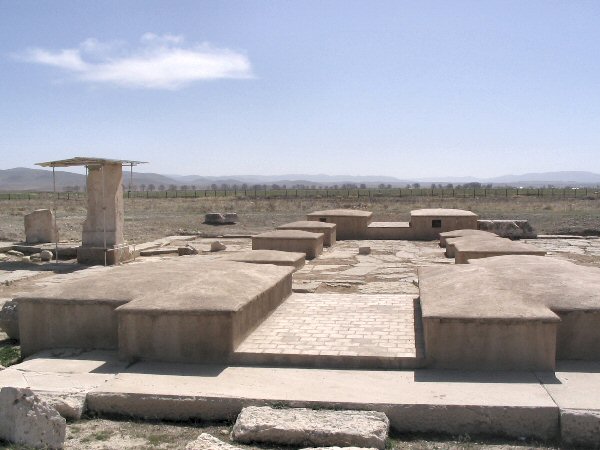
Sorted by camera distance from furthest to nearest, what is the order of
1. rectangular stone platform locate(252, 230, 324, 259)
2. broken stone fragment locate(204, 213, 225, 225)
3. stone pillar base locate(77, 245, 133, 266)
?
broken stone fragment locate(204, 213, 225, 225) < rectangular stone platform locate(252, 230, 324, 259) < stone pillar base locate(77, 245, 133, 266)

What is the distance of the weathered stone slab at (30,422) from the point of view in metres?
4.61

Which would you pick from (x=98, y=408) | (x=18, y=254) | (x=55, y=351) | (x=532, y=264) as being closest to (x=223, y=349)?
(x=98, y=408)

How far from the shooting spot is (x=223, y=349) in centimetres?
623

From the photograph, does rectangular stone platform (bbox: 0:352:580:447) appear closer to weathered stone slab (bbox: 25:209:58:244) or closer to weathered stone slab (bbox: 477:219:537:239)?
weathered stone slab (bbox: 25:209:58:244)

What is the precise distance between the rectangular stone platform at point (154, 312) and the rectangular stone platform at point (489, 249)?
488 cm

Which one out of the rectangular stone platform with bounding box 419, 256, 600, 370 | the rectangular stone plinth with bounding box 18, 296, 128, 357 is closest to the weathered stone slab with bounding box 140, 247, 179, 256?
the rectangular stone plinth with bounding box 18, 296, 128, 357

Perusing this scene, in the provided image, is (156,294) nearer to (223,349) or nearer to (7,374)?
(223,349)

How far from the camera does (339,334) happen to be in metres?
7.00

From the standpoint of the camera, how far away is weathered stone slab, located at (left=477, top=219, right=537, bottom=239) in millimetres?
18703

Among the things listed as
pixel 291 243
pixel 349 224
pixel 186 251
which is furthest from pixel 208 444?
pixel 349 224

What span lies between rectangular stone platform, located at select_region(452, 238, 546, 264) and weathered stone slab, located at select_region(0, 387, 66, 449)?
8408mm

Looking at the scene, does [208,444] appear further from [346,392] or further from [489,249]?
[489,249]

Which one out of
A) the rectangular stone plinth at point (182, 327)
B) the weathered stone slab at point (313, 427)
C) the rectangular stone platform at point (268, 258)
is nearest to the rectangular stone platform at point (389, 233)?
the rectangular stone platform at point (268, 258)

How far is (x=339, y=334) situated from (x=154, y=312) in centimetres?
206
